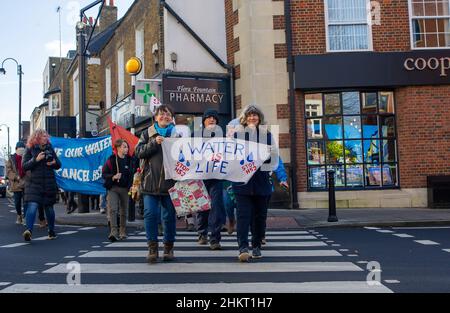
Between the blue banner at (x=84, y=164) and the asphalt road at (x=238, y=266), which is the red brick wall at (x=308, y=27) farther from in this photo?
the asphalt road at (x=238, y=266)

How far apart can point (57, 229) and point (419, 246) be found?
712cm

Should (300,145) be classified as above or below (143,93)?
below

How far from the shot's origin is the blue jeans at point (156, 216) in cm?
588

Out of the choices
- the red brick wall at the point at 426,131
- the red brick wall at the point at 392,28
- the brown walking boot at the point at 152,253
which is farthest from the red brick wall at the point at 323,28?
the brown walking boot at the point at 152,253

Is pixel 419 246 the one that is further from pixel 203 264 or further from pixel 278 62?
pixel 278 62

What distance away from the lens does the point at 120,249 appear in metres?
7.21

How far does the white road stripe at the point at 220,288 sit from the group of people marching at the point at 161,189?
4.30 ft

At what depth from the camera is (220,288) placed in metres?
4.47

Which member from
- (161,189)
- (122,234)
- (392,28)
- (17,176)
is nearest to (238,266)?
(161,189)

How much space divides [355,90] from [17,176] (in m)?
9.19

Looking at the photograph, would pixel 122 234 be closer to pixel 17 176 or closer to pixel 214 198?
pixel 214 198

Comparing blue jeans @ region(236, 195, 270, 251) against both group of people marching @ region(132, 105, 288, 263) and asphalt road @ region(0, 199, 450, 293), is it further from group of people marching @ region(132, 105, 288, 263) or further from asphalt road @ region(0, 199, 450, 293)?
asphalt road @ region(0, 199, 450, 293)

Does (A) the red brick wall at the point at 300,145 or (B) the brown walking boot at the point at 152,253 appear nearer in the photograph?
(B) the brown walking boot at the point at 152,253

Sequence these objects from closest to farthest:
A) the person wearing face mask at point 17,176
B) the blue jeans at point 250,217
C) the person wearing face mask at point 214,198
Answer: the blue jeans at point 250,217 → the person wearing face mask at point 214,198 → the person wearing face mask at point 17,176
